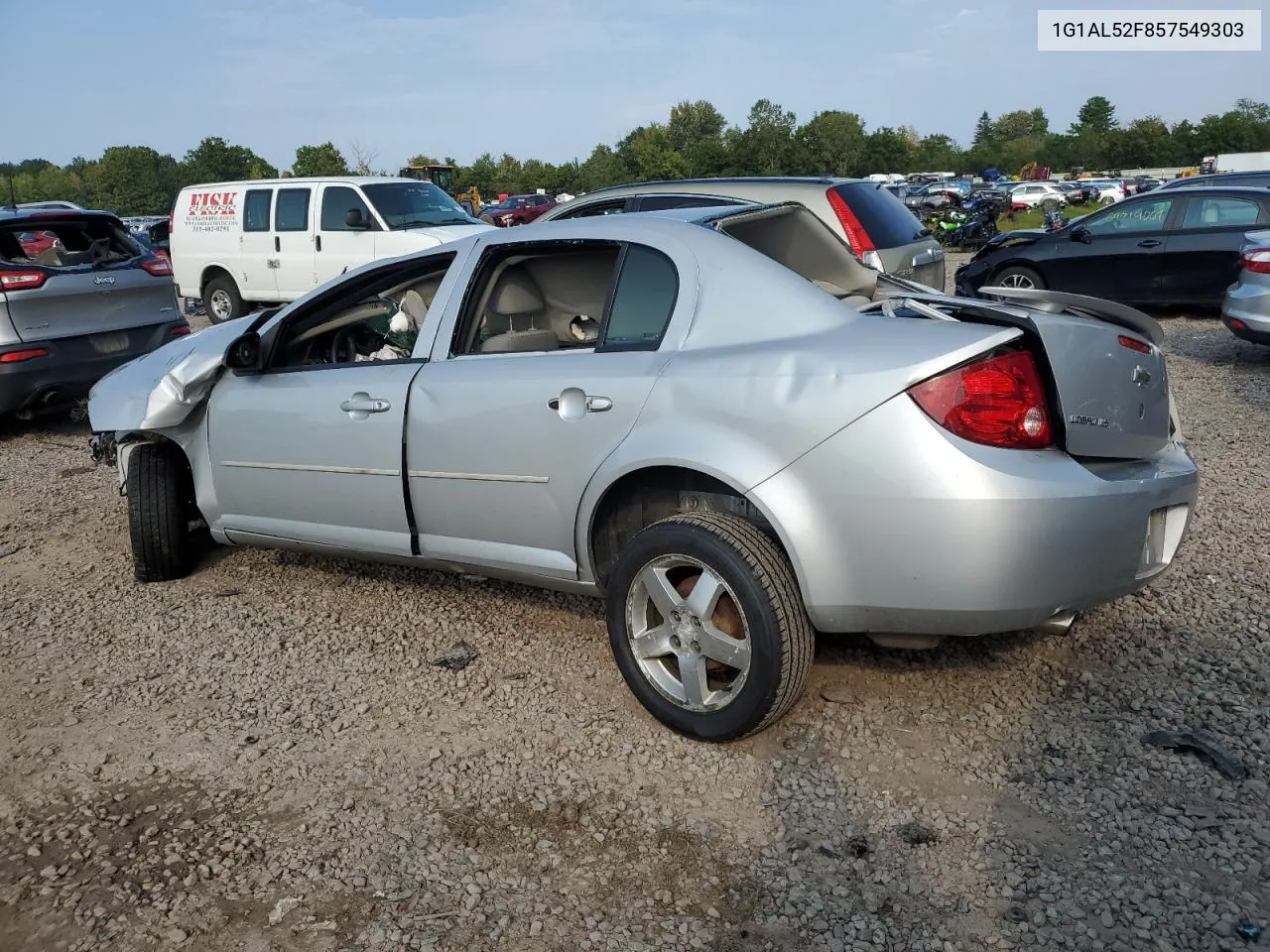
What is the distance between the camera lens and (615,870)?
9.14 feet

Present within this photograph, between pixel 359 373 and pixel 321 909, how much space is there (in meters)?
2.15

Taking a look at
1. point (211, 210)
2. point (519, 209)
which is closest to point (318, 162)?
point (519, 209)

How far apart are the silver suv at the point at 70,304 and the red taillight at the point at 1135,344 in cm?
734

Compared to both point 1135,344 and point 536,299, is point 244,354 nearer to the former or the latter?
point 536,299

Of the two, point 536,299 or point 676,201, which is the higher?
point 676,201

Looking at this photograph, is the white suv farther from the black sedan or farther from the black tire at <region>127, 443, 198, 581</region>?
the black tire at <region>127, 443, 198, 581</region>

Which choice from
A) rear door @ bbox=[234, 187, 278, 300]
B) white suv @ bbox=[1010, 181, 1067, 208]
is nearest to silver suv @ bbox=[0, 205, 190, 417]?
rear door @ bbox=[234, 187, 278, 300]

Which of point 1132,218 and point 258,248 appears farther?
point 258,248

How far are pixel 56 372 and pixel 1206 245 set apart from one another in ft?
36.3

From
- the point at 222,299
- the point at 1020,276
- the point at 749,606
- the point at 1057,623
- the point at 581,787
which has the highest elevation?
the point at 222,299

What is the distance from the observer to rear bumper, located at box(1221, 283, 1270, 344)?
8734 mm

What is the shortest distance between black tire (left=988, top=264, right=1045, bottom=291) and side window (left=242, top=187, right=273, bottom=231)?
916 centimetres

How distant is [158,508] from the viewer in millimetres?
4914

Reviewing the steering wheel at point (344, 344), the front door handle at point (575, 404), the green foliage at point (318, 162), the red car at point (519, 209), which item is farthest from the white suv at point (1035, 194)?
the front door handle at point (575, 404)
